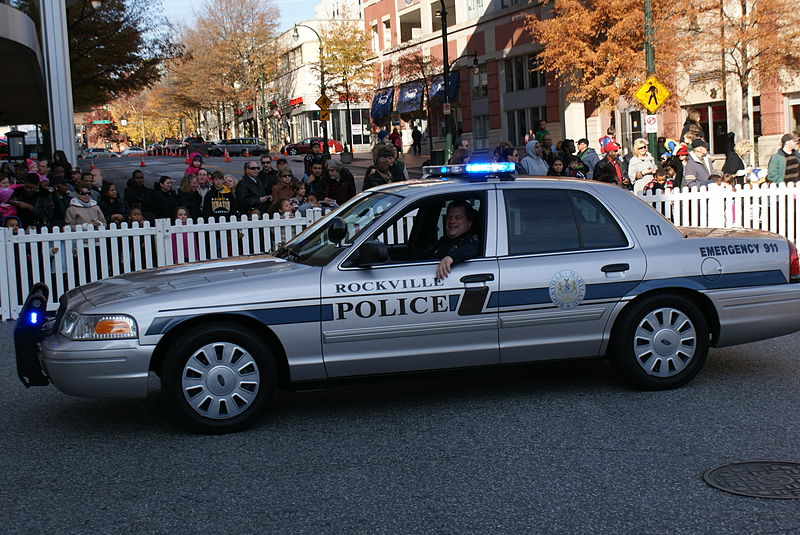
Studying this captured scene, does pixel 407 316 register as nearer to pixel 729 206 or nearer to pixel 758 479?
pixel 758 479

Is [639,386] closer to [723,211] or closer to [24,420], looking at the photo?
[24,420]

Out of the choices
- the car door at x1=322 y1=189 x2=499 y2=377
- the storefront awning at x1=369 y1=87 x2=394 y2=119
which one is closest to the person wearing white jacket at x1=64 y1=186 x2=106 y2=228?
the car door at x1=322 y1=189 x2=499 y2=377

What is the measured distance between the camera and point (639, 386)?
6.76 metres

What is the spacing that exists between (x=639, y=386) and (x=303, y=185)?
7.82 meters

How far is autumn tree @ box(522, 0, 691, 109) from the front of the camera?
95.0 ft

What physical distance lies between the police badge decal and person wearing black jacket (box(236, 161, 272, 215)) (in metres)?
7.85

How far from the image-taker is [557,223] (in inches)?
262

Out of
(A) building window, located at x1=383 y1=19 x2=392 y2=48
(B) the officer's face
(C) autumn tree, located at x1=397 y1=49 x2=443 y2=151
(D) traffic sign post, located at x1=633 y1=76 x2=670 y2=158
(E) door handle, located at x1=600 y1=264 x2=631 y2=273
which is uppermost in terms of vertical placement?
(A) building window, located at x1=383 y1=19 x2=392 y2=48

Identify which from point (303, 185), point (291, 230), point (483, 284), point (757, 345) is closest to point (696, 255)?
point (483, 284)

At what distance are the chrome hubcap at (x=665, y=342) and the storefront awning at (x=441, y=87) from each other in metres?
44.7

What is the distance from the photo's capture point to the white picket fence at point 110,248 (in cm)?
1140

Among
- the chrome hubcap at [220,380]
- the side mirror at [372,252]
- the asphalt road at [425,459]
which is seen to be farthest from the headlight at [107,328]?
the side mirror at [372,252]

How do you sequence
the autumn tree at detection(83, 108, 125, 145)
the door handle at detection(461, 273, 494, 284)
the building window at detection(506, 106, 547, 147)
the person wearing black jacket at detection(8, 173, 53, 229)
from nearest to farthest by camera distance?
1. the door handle at detection(461, 273, 494, 284)
2. the person wearing black jacket at detection(8, 173, 53, 229)
3. the building window at detection(506, 106, 547, 147)
4. the autumn tree at detection(83, 108, 125, 145)

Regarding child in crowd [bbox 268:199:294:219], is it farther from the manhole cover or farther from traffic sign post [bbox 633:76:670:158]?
traffic sign post [bbox 633:76:670:158]
